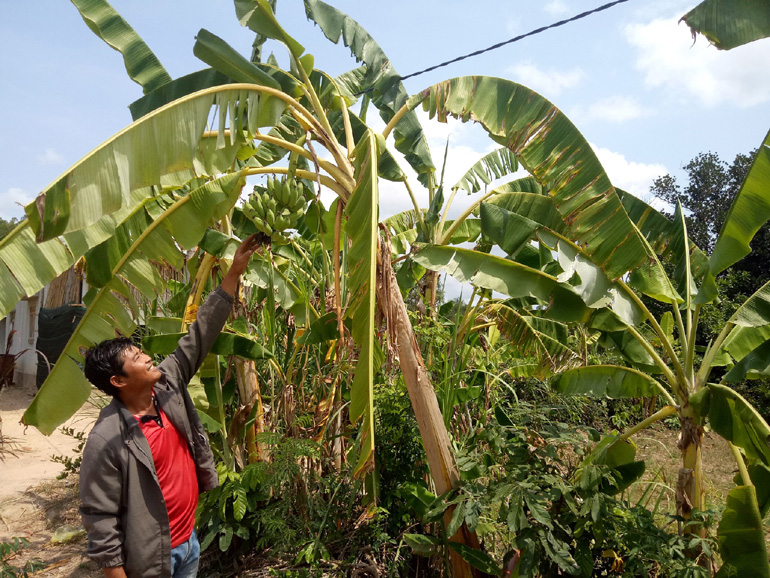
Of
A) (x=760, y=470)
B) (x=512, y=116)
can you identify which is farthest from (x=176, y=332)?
(x=760, y=470)

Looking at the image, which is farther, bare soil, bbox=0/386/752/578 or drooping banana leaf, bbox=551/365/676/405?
bare soil, bbox=0/386/752/578

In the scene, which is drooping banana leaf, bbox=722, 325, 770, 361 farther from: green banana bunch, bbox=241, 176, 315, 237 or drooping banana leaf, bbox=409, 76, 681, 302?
green banana bunch, bbox=241, 176, 315, 237

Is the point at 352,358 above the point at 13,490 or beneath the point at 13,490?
above

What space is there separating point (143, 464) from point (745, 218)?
343cm

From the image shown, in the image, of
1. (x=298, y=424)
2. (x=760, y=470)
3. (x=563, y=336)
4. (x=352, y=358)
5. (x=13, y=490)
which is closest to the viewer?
(x=760, y=470)

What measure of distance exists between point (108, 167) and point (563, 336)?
3.88 metres

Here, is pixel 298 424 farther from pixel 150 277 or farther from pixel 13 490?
pixel 13 490

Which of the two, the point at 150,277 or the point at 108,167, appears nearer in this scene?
the point at 108,167

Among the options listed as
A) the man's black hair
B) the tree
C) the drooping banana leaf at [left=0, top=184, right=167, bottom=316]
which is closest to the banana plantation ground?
the drooping banana leaf at [left=0, top=184, right=167, bottom=316]

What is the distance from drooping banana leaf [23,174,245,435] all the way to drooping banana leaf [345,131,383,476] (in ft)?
3.00

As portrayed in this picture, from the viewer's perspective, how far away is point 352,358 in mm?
3926

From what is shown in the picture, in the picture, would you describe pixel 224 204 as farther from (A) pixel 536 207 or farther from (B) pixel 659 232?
(B) pixel 659 232

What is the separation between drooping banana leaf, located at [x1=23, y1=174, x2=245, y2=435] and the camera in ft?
10.5

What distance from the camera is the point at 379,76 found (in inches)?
178
